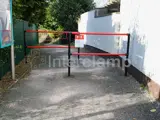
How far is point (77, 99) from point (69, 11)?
16042 millimetres

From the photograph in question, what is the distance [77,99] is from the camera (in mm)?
4070

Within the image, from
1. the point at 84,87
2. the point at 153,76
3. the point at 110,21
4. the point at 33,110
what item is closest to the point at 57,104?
the point at 33,110

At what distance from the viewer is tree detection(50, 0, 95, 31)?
748 inches

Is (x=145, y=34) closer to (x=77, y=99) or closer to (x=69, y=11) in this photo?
(x=77, y=99)

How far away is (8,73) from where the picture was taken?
5863 millimetres

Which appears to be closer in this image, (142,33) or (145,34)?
(145,34)

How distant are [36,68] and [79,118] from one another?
156 inches

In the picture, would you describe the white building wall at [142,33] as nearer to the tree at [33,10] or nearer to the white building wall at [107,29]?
the white building wall at [107,29]

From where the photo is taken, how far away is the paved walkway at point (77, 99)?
3371mm

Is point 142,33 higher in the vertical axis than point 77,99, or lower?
higher

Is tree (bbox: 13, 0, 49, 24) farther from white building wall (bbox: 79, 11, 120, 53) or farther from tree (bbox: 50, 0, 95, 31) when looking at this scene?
tree (bbox: 50, 0, 95, 31)

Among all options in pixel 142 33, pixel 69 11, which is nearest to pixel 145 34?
pixel 142 33

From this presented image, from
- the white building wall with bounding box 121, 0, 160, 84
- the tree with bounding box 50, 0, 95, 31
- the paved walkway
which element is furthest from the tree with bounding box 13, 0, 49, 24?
the tree with bounding box 50, 0, 95, 31

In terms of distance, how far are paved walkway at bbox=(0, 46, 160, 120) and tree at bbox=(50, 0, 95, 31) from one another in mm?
13916
